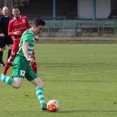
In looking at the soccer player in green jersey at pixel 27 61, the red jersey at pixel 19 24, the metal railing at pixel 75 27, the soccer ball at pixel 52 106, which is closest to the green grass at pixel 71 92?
the soccer ball at pixel 52 106

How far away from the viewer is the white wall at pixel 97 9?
176 feet

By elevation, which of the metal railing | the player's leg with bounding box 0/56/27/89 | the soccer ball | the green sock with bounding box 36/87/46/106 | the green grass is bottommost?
the metal railing

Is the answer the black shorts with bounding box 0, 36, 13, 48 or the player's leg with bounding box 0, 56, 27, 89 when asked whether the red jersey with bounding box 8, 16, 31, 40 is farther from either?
the player's leg with bounding box 0, 56, 27, 89

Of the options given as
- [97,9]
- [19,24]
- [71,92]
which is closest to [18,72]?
[71,92]

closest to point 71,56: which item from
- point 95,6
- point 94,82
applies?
point 94,82

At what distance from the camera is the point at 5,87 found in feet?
47.3

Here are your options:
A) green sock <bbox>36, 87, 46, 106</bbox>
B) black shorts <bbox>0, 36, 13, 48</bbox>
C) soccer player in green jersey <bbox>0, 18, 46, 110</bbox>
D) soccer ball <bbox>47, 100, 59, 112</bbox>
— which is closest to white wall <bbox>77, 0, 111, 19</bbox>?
black shorts <bbox>0, 36, 13, 48</bbox>

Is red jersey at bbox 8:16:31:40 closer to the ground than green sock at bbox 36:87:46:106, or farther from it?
farther from it

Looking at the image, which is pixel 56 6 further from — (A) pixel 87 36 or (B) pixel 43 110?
(B) pixel 43 110

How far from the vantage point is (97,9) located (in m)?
53.7

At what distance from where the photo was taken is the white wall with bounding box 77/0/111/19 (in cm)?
5356

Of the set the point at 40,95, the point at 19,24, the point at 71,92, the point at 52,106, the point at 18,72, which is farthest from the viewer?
the point at 19,24

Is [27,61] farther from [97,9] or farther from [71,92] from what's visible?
[97,9]

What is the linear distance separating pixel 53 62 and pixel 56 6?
34014 mm
